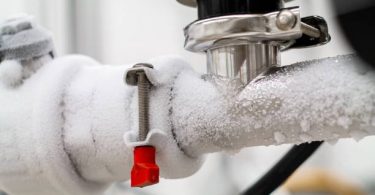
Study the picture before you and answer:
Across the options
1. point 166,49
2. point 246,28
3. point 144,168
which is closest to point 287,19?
point 246,28

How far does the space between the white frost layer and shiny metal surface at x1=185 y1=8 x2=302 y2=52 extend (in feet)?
0.07

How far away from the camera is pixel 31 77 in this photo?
16.0 inches

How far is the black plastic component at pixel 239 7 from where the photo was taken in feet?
1.04

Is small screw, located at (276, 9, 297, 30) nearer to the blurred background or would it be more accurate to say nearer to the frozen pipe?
the frozen pipe

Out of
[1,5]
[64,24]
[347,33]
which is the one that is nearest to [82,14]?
[64,24]

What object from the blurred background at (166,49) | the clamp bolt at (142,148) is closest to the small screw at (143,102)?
the clamp bolt at (142,148)

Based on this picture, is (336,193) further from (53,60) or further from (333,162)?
(53,60)

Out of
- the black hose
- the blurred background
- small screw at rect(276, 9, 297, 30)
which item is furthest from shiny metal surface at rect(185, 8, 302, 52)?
the blurred background

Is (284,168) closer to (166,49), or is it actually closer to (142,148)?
(142,148)

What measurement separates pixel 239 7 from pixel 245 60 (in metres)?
0.04

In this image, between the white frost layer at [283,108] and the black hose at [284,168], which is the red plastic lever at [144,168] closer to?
the white frost layer at [283,108]

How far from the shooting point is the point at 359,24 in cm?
24

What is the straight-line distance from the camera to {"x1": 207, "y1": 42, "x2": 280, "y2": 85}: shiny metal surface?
1.09 feet

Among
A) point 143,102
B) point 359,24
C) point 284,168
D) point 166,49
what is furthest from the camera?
point 166,49
